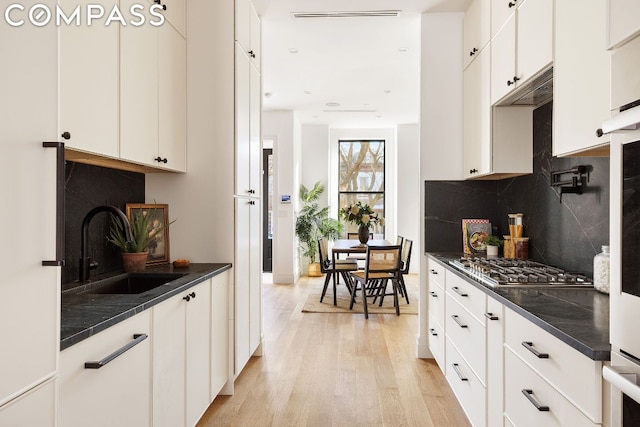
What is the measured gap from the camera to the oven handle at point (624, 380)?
927 mm

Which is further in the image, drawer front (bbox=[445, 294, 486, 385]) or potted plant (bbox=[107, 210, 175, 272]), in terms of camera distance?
potted plant (bbox=[107, 210, 175, 272])

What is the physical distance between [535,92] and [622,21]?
5.72 ft

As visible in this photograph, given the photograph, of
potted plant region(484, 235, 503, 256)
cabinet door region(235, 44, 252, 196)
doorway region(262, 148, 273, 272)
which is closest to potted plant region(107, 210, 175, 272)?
cabinet door region(235, 44, 252, 196)

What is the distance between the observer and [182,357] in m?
2.14

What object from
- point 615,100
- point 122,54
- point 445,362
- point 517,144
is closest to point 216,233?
point 122,54

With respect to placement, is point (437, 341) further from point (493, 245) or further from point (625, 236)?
point (625, 236)

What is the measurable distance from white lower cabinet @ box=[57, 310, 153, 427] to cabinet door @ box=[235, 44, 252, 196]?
1.49 m

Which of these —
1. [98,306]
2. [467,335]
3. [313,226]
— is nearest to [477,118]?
[467,335]

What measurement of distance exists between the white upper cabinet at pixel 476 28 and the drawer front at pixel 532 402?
92.4 inches

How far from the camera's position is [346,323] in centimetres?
498

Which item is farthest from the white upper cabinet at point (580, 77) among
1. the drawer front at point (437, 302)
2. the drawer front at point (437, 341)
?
the drawer front at point (437, 341)

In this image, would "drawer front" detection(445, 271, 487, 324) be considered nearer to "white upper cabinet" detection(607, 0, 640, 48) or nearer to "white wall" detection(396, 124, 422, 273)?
"white upper cabinet" detection(607, 0, 640, 48)

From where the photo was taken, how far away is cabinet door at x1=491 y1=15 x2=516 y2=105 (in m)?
2.63

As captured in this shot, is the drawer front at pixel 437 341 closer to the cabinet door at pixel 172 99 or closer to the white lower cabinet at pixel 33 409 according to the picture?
the cabinet door at pixel 172 99
